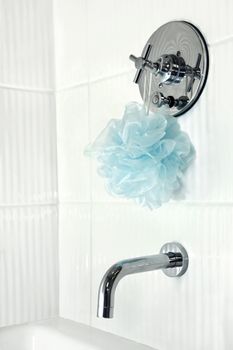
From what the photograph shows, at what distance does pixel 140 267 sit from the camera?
3.15ft

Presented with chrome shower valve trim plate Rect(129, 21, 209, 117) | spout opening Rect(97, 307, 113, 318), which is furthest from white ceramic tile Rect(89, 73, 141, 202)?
spout opening Rect(97, 307, 113, 318)

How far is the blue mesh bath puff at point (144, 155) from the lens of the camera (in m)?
0.94

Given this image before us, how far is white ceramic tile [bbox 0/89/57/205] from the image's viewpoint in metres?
1.28

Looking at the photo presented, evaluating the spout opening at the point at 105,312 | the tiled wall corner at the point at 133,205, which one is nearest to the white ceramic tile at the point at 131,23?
the tiled wall corner at the point at 133,205

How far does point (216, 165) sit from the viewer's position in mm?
948

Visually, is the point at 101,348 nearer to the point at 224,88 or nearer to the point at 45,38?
the point at 224,88

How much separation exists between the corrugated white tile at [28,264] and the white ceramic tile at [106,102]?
165mm

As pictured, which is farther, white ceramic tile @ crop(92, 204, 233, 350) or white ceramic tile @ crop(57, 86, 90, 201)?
white ceramic tile @ crop(57, 86, 90, 201)

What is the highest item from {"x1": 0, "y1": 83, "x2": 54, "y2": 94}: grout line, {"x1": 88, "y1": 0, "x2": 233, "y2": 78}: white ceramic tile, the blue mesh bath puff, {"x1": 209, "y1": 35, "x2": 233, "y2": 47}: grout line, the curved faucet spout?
{"x1": 88, "y1": 0, "x2": 233, "y2": 78}: white ceramic tile

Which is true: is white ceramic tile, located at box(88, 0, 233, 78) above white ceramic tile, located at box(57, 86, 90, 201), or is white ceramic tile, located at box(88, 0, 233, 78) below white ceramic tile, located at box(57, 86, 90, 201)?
above

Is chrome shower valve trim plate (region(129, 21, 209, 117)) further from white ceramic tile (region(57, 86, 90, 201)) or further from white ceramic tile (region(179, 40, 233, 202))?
white ceramic tile (region(57, 86, 90, 201))

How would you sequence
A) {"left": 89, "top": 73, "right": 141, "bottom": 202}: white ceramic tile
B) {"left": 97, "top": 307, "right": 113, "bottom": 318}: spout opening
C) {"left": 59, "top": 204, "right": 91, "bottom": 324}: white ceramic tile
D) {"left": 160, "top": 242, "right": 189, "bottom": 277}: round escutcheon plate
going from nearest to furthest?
1. {"left": 97, "top": 307, "right": 113, "bottom": 318}: spout opening
2. {"left": 160, "top": 242, "right": 189, "bottom": 277}: round escutcheon plate
3. {"left": 89, "top": 73, "right": 141, "bottom": 202}: white ceramic tile
4. {"left": 59, "top": 204, "right": 91, "bottom": 324}: white ceramic tile

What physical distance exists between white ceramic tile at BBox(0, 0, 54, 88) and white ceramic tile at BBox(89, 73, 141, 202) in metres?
0.16

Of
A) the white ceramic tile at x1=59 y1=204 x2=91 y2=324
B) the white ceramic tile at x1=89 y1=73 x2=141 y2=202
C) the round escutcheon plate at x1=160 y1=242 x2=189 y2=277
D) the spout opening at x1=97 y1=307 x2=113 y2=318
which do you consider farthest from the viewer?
the white ceramic tile at x1=59 y1=204 x2=91 y2=324
